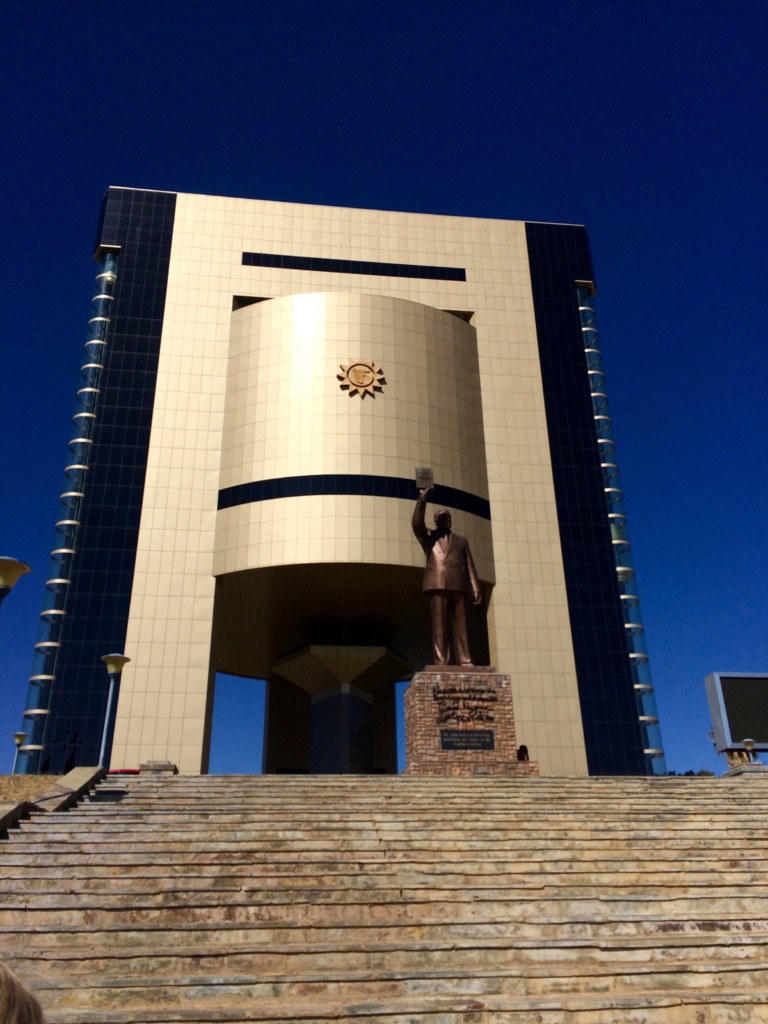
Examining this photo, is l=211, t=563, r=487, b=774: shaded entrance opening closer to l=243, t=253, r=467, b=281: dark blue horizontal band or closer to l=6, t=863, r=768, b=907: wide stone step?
l=243, t=253, r=467, b=281: dark blue horizontal band

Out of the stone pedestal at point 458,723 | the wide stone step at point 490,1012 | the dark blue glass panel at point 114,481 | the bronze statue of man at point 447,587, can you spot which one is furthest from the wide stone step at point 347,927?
the dark blue glass panel at point 114,481

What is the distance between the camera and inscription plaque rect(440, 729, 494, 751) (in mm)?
23328

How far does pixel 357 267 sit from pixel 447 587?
27312 millimetres

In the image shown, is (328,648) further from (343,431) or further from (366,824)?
(366,824)

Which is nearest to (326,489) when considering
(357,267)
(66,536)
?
(66,536)

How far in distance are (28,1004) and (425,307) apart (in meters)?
44.1

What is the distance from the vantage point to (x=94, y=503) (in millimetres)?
40000

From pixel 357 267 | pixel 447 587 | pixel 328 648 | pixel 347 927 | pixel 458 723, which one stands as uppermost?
pixel 357 267

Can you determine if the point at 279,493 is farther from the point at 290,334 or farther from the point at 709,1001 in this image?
the point at 709,1001

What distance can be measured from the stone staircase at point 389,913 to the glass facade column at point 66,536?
2345 centimetres

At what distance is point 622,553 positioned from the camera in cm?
4309

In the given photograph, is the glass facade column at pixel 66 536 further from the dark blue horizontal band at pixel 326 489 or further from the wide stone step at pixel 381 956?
the wide stone step at pixel 381 956

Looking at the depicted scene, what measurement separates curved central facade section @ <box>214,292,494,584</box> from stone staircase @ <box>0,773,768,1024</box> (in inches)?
934

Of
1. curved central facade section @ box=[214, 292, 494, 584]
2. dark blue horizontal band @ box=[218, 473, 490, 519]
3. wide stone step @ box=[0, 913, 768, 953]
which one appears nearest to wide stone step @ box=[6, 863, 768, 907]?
wide stone step @ box=[0, 913, 768, 953]
